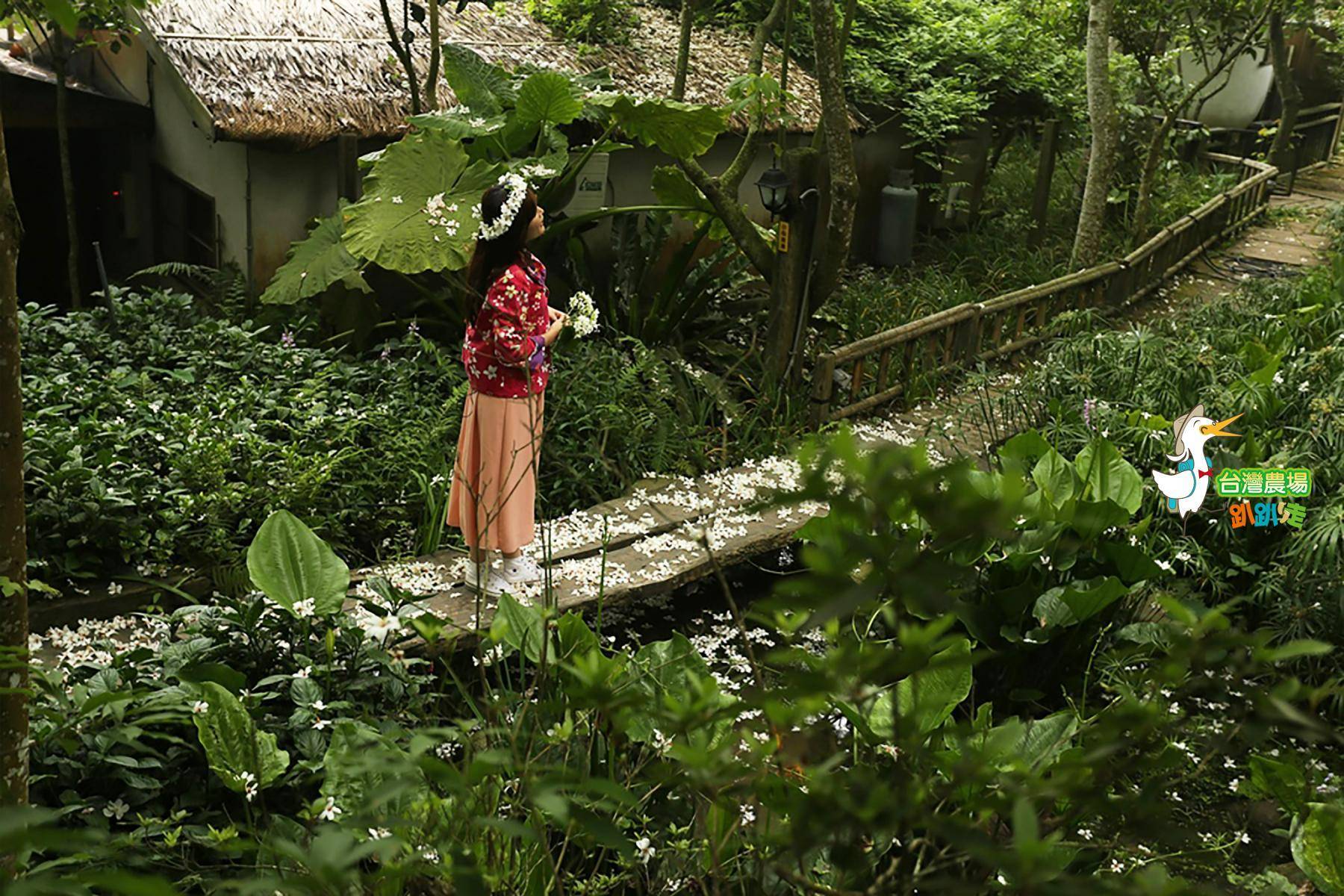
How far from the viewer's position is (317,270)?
21.3 ft

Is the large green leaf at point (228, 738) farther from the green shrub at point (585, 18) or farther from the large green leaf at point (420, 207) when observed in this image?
the green shrub at point (585, 18)

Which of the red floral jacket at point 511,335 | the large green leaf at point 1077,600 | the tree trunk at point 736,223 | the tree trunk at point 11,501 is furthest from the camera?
the tree trunk at point 736,223

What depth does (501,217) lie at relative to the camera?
4.47 metres

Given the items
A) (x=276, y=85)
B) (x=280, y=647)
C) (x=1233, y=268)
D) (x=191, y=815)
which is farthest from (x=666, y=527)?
(x=1233, y=268)

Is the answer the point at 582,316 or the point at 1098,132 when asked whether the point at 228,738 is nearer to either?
the point at 582,316

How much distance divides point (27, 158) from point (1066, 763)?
9.85 meters

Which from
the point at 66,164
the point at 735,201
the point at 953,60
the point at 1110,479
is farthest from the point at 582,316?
the point at 953,60

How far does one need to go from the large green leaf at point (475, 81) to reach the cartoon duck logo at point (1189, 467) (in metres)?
3.92

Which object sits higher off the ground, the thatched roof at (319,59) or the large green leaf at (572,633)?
the thatched roof at (319,59)

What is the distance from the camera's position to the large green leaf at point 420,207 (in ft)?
20.3

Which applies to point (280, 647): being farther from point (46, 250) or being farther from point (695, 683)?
point (46, 250)

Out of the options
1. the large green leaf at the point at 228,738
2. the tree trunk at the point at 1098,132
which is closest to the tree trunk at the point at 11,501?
the large green leaf at the point at 228,738

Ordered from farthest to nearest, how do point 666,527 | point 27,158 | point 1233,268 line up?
point 1233,268, point 27,158, point 666,527

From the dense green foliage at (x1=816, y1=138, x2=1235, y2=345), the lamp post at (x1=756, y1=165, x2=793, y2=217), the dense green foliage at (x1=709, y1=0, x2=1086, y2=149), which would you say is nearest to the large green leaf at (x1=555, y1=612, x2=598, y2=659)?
the lamp post at (x1=756, y1=165, x2=793, y2=217)
